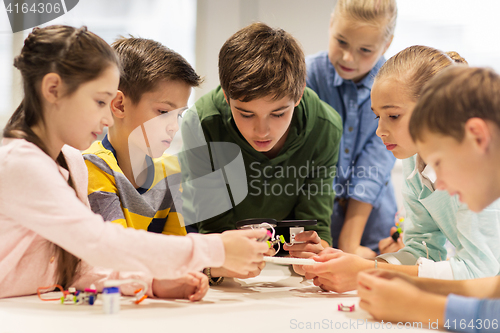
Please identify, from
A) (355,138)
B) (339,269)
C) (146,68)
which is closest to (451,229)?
(339,269)

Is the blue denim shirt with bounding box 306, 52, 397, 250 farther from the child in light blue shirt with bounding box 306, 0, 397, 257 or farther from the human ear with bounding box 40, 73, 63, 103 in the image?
the human ear with bounding box 40, 73, 63, 103

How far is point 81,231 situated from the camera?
2.02 ft

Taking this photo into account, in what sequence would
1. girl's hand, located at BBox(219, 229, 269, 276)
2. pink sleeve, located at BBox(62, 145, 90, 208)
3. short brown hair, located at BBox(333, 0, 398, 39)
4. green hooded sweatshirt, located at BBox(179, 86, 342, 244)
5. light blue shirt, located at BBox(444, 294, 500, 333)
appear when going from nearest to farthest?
light blue shirt, located at BBox(444, 294, 500, 333), girl's hand, located at BBox(219, 229, 269, 276), pink sleeve, located at BBox(62, 145, 90, 208), green hooded sweatshirt, located at BBox(179, 86, 342, 244), short brown hair, located at BBox(333, 0, 398, 39)

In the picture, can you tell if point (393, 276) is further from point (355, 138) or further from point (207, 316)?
point (355, 138)

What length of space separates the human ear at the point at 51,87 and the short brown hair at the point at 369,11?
1.03 metres

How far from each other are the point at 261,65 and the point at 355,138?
704 mm

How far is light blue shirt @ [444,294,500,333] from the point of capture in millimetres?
562

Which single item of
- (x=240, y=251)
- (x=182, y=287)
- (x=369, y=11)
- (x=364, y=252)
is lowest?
(x=364, y=252)

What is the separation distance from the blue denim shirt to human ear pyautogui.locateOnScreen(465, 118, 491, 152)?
3.17ft

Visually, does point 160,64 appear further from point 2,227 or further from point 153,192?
point 2,227

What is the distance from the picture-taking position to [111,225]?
639mm

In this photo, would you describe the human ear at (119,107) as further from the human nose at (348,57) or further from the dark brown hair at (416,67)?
the human nose at (348,57)

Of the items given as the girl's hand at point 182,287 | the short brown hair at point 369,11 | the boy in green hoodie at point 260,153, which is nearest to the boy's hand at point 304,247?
the boy in green hoodie at point 260,153

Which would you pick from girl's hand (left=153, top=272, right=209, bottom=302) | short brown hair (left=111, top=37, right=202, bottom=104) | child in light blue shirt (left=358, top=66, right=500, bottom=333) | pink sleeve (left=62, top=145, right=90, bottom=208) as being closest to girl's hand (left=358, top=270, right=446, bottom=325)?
child in light blue shirt (left=358, top=66, right=500, bottom=333)
